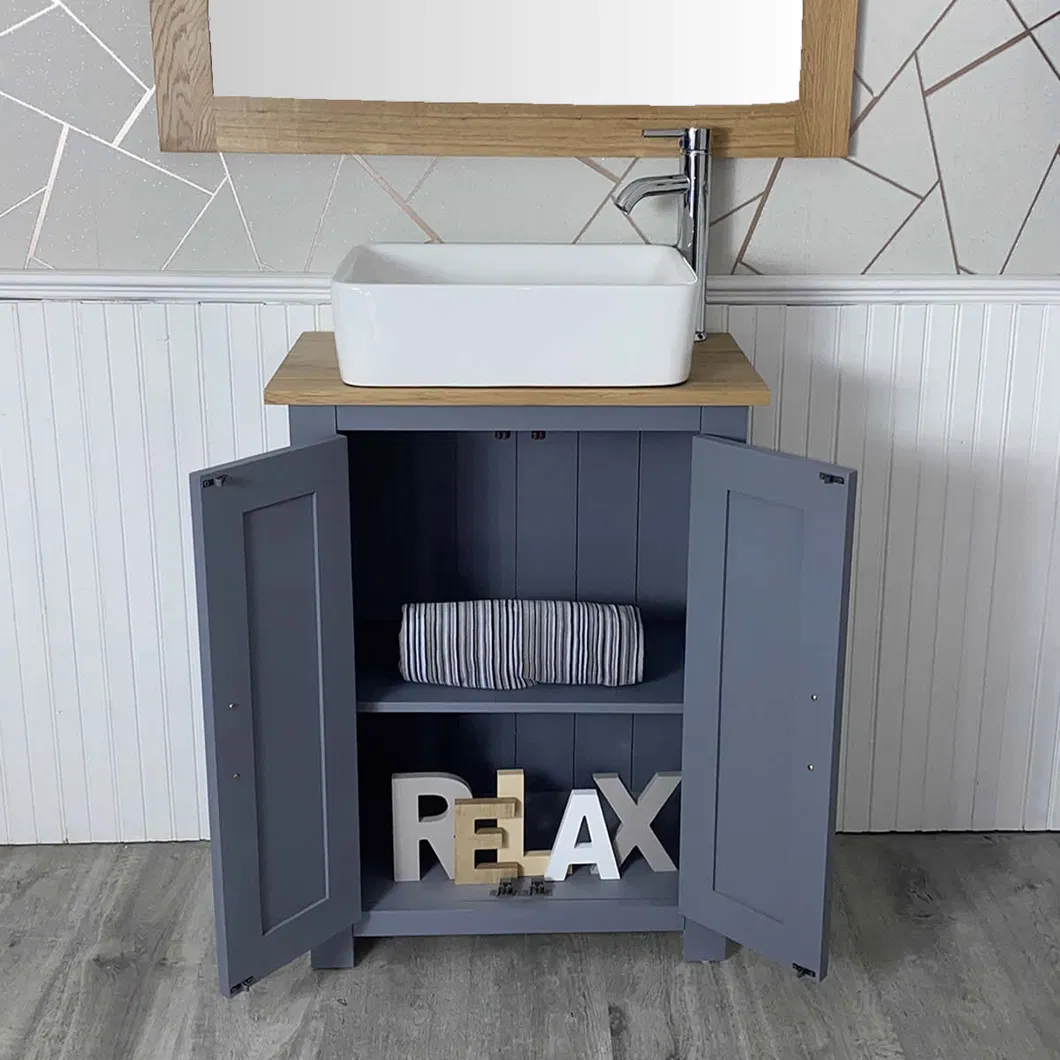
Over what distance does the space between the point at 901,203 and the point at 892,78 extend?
188 mm

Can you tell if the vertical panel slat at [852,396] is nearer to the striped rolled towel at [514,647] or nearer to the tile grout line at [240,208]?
the striped rolled towel at [514,647]

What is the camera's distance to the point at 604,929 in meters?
2.15

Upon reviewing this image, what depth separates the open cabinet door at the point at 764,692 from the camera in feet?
6.02

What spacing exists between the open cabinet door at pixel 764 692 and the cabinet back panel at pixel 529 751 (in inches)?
13.4

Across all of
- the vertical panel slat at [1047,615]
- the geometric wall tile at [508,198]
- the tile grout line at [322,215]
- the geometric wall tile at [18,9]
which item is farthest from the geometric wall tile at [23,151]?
the vertical panel slat at [1047,615]

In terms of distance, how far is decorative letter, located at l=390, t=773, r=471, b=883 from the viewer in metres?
2.18

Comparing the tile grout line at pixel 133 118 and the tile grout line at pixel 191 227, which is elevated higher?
the tile grout line at pixel 133 118

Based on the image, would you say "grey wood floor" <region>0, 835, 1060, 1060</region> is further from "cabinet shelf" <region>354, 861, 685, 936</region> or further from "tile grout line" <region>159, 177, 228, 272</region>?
"tile grout line" <region>159, 177, 228, 272</region>

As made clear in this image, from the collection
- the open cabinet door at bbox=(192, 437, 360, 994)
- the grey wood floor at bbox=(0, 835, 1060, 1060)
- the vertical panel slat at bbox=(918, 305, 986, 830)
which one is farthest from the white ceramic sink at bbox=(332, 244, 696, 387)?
the grey wood floor at bbox=(0, 835, 1060, 1060)

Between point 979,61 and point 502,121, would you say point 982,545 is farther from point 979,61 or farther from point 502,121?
point 502,121

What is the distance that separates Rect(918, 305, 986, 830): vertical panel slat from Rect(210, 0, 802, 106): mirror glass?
513 mm

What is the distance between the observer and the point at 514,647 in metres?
2.12

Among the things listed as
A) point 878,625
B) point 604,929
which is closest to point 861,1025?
point 604,929

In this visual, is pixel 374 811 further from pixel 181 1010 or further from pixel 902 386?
pixel 902 386
